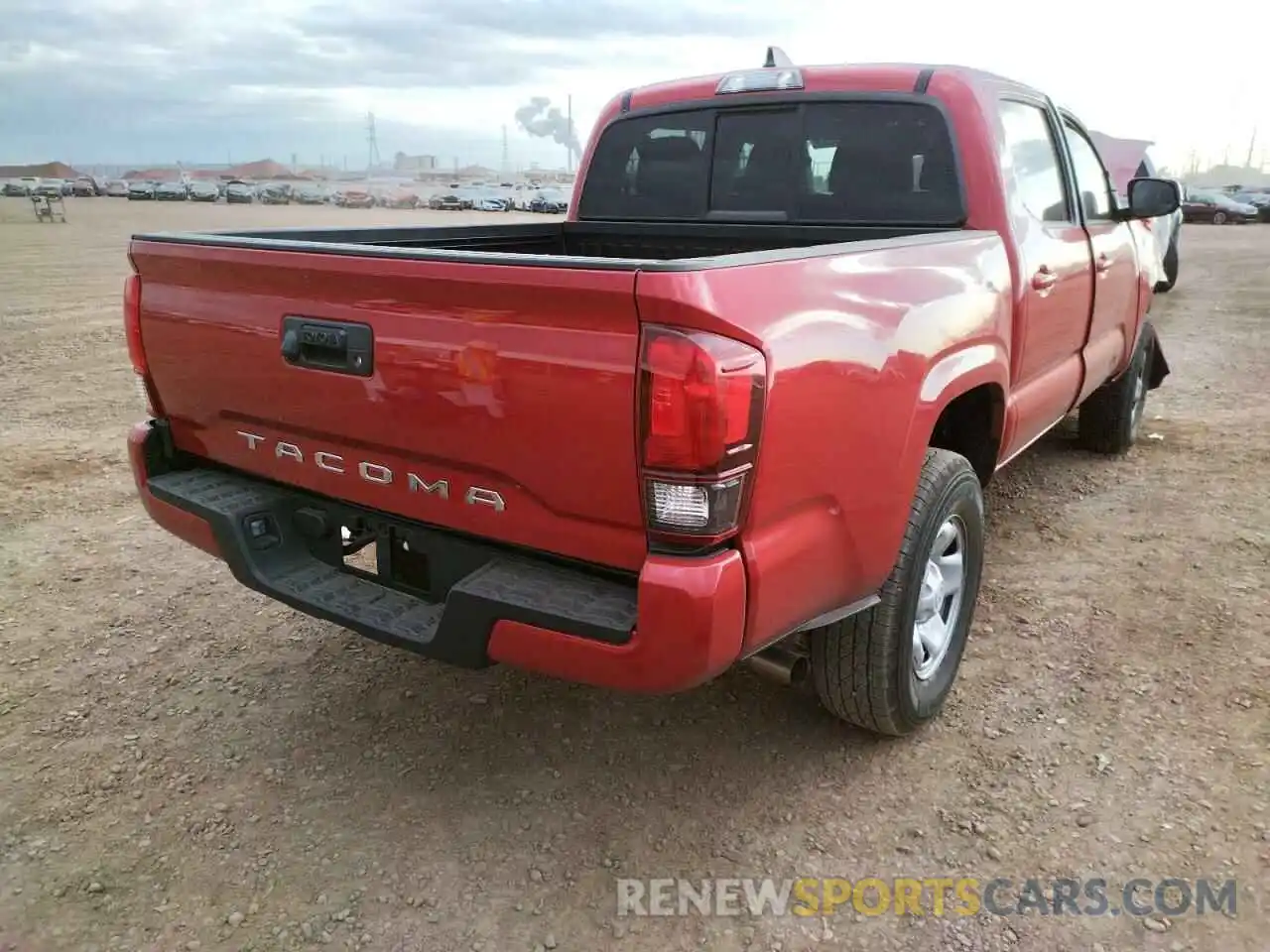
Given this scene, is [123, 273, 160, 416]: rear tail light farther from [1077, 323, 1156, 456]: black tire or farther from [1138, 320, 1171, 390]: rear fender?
[1138, 320, 1171, 390]: rear fender

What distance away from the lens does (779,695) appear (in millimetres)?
3285

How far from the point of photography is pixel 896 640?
8.80 ft

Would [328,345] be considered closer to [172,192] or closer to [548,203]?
[548,203]

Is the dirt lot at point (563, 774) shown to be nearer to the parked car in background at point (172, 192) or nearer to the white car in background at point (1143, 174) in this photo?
the white car in background at point (1143, 174)

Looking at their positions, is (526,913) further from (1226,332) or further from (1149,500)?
(1226,332)

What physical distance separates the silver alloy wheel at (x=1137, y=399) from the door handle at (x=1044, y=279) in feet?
8.05

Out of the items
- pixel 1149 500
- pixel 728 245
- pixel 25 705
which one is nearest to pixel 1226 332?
pixel 1149 500

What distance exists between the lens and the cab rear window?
11.5 ft

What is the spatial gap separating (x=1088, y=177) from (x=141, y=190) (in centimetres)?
7565

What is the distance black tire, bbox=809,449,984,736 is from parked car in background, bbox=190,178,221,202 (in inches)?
2691

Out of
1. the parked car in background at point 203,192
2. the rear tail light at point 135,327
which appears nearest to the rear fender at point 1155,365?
the rear tail light at point 135,327

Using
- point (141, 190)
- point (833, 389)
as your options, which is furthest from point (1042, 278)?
point (141, 190)

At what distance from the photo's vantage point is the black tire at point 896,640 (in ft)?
8.71

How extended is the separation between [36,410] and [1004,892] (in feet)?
22.6
